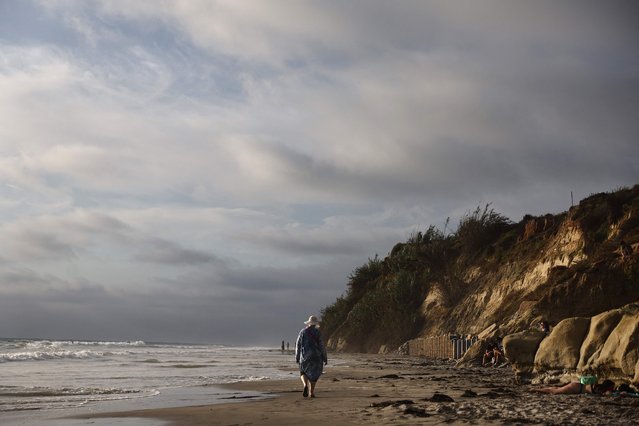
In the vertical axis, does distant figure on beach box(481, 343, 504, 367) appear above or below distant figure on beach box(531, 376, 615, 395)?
above

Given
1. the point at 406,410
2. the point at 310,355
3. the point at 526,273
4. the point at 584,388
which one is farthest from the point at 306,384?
the point at 526,273

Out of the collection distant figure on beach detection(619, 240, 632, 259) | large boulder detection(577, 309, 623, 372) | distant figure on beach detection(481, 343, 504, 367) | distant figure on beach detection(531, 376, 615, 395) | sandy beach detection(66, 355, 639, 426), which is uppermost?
distant figure on beach detection(619, 240, 632, 259)

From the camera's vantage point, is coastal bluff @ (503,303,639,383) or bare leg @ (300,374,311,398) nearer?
coastal bluff @ (503,303,639,383)

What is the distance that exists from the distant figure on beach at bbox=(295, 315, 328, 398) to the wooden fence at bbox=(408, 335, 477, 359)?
1881 centimetres

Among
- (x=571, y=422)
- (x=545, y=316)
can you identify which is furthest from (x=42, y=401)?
(x=545, y=316)

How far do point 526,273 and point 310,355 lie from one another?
93.1ft

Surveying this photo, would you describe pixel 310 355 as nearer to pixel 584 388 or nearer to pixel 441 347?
pixel 584 388

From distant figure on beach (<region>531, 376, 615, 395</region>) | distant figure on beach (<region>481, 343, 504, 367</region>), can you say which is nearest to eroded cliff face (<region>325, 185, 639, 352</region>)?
distant figure on beach (<region>481, 343, 504, 367</region>)

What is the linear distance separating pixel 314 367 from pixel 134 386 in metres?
6.98

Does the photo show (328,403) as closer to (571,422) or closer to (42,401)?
(571,422)

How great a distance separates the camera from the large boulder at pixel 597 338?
45.8 ft

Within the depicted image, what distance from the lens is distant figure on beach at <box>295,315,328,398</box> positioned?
15445 mm

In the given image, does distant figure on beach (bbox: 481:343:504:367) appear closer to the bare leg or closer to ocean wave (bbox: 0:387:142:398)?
the bare leg

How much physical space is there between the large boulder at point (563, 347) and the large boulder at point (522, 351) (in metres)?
0.94
